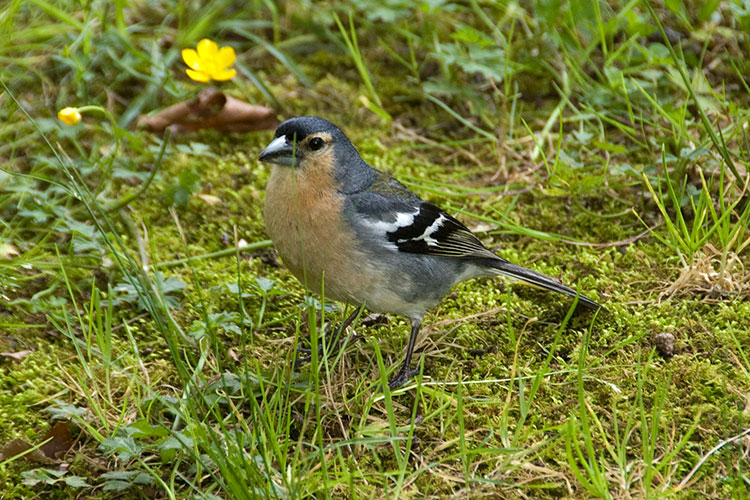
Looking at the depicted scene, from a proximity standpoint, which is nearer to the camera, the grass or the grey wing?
the grass

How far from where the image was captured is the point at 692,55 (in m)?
5.90

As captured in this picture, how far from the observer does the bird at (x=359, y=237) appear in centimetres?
398

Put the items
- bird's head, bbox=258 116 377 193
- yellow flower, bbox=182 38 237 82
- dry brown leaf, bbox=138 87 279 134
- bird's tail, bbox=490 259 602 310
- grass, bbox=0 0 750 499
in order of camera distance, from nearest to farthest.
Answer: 1. grass, bbox=0 0 750 499
2. bird's head, bbox=258 116 377 193
3. bird's tail, bbox=490 259 602 310
4. yellow flower, bbox=182 38 237 82
5. dry brown leaf, bbox=138 87 279 134

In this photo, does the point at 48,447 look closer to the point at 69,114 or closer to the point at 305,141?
the point at 69,114

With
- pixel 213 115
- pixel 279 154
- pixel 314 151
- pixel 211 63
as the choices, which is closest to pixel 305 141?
pixel 314 151

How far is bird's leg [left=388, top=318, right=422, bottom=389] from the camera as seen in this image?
4.00m

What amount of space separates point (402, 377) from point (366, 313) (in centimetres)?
79

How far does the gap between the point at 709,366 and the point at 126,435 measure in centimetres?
259

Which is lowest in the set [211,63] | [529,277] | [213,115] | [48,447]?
[48,447]

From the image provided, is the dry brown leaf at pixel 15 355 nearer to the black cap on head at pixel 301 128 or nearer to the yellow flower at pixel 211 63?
the black cap on head at pixel 301 128

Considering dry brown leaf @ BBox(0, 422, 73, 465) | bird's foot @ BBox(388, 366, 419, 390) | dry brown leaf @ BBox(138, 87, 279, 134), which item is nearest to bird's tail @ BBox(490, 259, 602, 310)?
bird's foot @ BBox(388, 366, 419, 390)

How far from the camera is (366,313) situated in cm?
476

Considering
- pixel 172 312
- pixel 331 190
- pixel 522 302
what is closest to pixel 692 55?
pixel 522 302

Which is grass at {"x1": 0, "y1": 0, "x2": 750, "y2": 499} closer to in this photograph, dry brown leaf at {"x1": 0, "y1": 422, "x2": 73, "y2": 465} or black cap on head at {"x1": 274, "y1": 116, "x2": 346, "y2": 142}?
dry brown leaf at {"x1": 0, "y1": 422, "x2": 73, "y2": 465}
